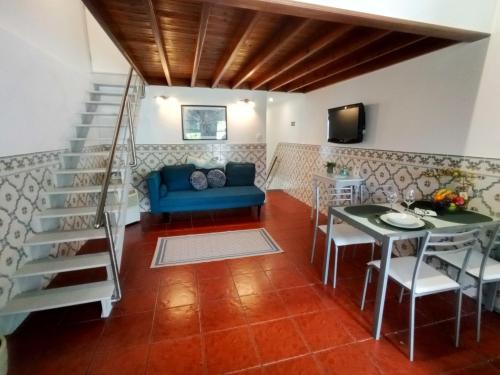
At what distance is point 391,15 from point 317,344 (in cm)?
231

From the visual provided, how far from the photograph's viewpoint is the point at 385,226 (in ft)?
5.61

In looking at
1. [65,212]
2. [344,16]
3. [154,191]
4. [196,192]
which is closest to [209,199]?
[196,192]

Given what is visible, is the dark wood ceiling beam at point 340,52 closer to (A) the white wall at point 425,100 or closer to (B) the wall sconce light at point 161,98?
(A) the white wall at point 425,100

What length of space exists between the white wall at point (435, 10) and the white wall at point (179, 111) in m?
3.33

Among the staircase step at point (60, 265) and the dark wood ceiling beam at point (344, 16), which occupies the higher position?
the dark wood ceiling beam at point (344, 16)

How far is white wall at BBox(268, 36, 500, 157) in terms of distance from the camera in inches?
81.0

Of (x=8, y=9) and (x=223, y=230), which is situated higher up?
(x=8, y=9)

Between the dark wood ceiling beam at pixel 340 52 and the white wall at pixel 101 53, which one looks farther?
the white wall at pixel 101 53

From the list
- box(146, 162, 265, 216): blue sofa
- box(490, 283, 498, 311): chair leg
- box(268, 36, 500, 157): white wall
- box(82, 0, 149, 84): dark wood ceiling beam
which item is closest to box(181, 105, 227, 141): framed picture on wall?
box(146, 162, 265, 216): blue sofa

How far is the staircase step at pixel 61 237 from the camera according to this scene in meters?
2.03

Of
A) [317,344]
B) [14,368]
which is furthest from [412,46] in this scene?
[14,368]

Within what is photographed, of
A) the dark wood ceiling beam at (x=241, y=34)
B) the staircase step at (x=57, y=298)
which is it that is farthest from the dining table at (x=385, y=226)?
the staircase step at (x=57, y=298)

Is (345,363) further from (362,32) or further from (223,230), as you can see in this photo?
(362,32)

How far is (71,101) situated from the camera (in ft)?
9.91
